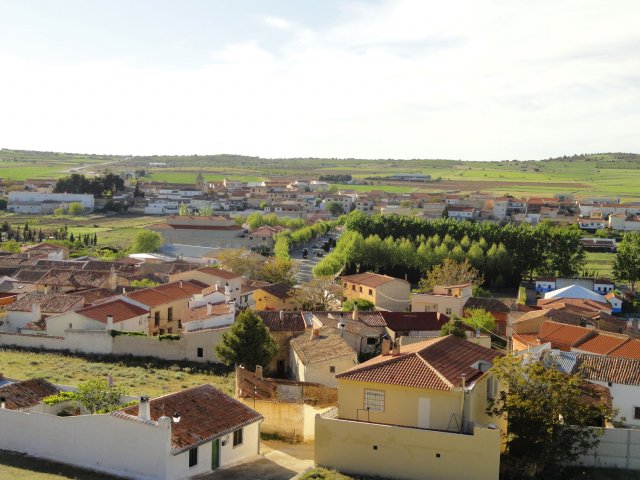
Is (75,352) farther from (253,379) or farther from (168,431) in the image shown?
(168,431)

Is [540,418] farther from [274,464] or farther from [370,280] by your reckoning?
[370,280]

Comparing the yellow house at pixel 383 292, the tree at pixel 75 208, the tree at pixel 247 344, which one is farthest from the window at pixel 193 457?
the tree at pixel 75 208

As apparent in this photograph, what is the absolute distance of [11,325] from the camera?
40.6 m

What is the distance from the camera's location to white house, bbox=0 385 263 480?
771 inches

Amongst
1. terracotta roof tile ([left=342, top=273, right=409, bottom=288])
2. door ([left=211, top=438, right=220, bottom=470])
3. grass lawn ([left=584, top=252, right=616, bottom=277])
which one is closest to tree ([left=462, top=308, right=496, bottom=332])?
terracotta roof tile ([left=342, top=273, right=409, bottom=288])

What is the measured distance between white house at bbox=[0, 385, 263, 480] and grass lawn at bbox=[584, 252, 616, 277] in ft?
221

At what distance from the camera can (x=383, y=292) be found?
59219 millimetres

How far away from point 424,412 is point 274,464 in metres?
4.61

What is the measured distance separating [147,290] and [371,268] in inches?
1396

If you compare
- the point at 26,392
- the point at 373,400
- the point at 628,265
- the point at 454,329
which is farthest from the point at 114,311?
the point at 628,265

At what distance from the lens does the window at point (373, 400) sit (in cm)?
2152

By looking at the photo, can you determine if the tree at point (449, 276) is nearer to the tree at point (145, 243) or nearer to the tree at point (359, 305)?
the tree at point (359, 305)

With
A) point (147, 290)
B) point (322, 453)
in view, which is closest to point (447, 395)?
point (322, 453)

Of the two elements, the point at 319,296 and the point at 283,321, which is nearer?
the point at 283,321
